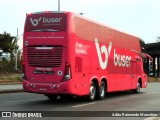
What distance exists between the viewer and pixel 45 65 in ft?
55.8

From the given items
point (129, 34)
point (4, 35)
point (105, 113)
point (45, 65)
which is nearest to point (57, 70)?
point (45, 65)

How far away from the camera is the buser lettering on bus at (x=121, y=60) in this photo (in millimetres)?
22020

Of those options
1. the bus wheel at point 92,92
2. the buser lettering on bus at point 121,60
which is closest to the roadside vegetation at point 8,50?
the buser lettering on bus at point 121,60

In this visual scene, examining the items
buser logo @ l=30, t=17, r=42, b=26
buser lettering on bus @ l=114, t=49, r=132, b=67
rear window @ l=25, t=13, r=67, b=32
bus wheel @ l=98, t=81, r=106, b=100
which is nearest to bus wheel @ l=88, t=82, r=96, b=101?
bus wheel @ l=98, t=81, r=106, b=100

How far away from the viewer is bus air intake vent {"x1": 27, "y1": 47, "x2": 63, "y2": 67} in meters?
16.9

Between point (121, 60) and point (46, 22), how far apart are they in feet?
22.6

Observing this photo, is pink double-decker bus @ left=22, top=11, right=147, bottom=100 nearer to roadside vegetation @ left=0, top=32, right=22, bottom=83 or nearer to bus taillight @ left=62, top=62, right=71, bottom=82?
bus taillight @ left=62, top=62, right=71, bottom=82

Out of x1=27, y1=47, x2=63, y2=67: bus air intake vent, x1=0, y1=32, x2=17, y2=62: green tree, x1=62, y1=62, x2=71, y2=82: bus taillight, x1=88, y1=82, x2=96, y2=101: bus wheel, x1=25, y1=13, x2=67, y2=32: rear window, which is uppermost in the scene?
x1=0, y1=32, x2=17, y2=62: green tree

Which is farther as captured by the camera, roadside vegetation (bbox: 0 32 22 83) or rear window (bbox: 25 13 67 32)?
roadside vegetation (bbox: 0 32 22 83)

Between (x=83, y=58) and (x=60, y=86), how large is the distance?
6.56ft

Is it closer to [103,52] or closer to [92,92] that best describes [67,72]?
[92,92]

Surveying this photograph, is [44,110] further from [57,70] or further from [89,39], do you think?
[89,39]

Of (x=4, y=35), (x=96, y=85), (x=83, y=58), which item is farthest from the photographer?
(x=4, y=35)

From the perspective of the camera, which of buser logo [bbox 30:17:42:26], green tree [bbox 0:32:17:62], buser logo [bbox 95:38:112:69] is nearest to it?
buser logo [bbox 30:17:42:26]
